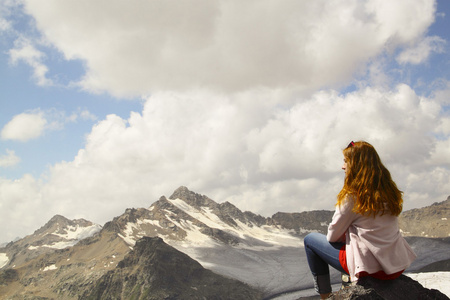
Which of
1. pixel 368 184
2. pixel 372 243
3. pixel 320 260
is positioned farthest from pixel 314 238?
pixel 368 184

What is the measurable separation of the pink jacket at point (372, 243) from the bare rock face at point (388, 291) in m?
0.22

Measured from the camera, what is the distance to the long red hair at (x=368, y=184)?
638cm

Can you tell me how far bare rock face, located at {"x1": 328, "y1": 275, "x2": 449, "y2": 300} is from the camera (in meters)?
6.41

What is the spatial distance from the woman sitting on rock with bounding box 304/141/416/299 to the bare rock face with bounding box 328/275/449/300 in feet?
0.46

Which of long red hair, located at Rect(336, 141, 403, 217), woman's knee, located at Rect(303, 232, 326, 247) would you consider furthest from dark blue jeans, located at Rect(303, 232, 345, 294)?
long red hair, located at Rect(336, 141, 403, 217)

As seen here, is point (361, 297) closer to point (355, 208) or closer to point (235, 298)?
point (355, 208)

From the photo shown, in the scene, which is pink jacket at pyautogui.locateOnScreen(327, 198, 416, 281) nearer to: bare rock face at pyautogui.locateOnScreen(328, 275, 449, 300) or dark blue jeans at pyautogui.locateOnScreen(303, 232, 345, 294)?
bare rock face at pyautogui.locateOnScreen(328, 275, 449, 300)

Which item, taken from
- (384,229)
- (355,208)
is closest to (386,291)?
(384,229)

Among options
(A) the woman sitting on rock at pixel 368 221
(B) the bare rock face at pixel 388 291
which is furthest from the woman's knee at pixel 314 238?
(B) the bare rock face at pixel 388 291

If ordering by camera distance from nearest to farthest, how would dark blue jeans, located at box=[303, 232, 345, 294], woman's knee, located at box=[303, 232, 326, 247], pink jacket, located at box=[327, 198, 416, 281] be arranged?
1. pink jacket, located at box=[327, 198, 416, 281]
2. dark blue jeans, located at box=[303, 232, 345, 294]
3. woman's knee, located at box=[303, 232, 326, 247]

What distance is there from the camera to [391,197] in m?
6.51

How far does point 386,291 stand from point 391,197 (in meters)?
1.69

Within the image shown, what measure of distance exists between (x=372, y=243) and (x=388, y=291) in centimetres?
99

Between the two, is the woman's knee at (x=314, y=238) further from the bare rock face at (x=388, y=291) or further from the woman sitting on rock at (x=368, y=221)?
the bare rock face at (x=388, y=291)
